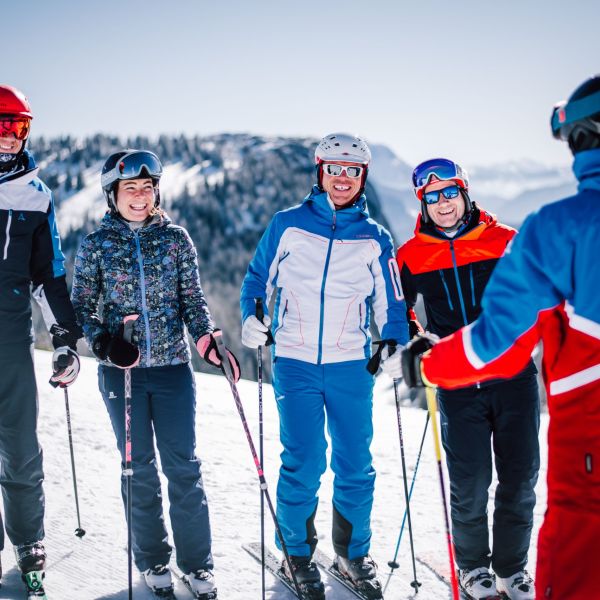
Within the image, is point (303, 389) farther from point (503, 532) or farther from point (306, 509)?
point (503, 532)

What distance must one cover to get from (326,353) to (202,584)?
5.01 ft

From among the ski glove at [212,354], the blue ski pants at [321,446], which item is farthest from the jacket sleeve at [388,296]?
the ski glove at [212,354]

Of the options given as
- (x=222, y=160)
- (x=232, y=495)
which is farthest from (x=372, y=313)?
(x=222, y=160)

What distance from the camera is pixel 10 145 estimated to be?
3.76m

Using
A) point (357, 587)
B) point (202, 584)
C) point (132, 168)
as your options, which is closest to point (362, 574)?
point (357, 587)

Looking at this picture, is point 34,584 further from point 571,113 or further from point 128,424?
point 571,113

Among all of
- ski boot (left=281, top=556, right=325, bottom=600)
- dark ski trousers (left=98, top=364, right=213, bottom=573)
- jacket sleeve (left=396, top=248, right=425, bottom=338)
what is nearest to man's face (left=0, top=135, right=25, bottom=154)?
dark ski trousers (left=98, top=364, right=213, bottom=573)

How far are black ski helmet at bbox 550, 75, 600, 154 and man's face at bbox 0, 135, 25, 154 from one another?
9.97ft

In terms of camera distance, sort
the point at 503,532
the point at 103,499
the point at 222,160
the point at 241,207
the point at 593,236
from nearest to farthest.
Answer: the point at 593,236 → the point at 503,532 → the point at 103,499 → the point at 241,207 → the point at 222,160

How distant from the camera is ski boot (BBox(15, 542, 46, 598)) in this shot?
3670mm

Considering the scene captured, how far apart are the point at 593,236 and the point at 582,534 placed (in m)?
0.95

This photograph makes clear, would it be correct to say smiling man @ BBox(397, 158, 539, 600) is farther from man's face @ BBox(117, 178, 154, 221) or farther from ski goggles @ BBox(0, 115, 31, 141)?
ski goggles @ BBox(0, 115, 31, 141)

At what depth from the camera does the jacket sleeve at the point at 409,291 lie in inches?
159

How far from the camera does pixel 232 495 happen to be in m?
5.52
